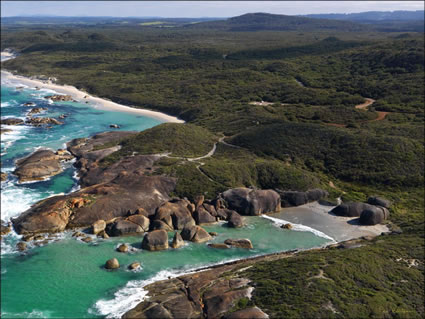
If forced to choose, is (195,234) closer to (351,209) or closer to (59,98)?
(351,209)

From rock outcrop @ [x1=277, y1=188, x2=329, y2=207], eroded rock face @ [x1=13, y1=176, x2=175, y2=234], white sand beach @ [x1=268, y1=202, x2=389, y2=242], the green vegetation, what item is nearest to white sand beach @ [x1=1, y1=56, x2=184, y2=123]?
eroded rock face @ [x1=13, y1=176, x2=175, y2=234]

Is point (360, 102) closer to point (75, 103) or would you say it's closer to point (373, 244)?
point (373, 244)

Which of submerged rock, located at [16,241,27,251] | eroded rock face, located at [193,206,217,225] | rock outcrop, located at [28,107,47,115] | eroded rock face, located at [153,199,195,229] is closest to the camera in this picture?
submerged rock, located at [16,241,27,251]

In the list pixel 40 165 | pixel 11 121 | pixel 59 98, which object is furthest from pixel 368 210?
pixel 59 98

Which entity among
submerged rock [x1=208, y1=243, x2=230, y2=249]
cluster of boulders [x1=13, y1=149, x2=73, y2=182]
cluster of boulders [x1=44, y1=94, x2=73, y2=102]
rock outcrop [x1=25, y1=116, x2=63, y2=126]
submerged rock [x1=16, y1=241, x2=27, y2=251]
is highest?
cluster of boulders [x1=44, y1=94, x2=73, y2=102]

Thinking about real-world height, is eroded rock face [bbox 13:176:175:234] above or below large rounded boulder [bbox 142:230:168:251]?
above

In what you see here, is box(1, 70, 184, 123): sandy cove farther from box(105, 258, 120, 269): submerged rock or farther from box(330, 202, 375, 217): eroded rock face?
box(105, 258, 120, 269): submerged rock
